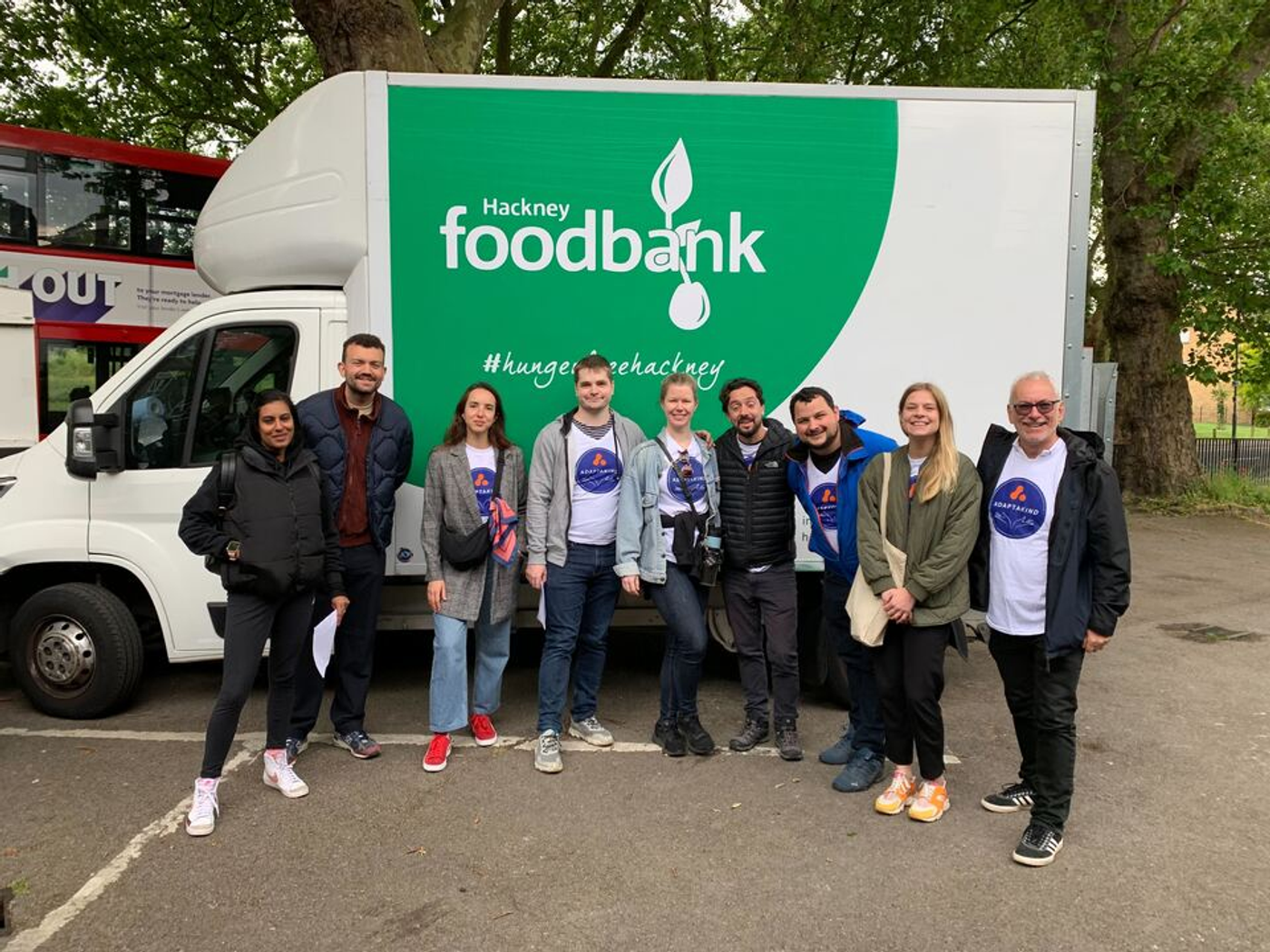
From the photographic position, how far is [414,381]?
4598 millimetres

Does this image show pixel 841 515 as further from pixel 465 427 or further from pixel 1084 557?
pixel 465 427

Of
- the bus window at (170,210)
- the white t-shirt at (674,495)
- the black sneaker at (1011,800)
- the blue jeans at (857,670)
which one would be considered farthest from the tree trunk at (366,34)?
the black sneaker at (1011,800)

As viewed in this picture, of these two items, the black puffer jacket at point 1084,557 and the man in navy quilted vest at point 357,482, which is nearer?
the black puffer jacket at point 1084,557

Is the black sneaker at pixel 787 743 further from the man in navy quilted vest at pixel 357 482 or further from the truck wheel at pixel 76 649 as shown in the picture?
the truck wheel at pixel 76 649

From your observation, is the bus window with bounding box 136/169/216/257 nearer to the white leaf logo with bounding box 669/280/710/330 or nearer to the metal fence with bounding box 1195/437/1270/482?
the white leaf logo with bounding box 669/280/710/330

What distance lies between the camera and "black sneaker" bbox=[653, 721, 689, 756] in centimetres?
445

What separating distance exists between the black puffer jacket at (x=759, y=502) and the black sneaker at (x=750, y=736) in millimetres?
806

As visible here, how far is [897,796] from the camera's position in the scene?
386cm

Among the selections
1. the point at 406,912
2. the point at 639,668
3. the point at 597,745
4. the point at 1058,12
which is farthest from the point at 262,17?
the point at 406,912

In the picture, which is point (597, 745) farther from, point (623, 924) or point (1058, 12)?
point (1058, 12)

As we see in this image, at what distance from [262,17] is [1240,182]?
506 inches

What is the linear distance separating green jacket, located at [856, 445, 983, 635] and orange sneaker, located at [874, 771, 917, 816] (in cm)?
71

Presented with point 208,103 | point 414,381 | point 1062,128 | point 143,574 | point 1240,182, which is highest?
point 208,103

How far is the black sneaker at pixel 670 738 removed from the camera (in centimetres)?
445
